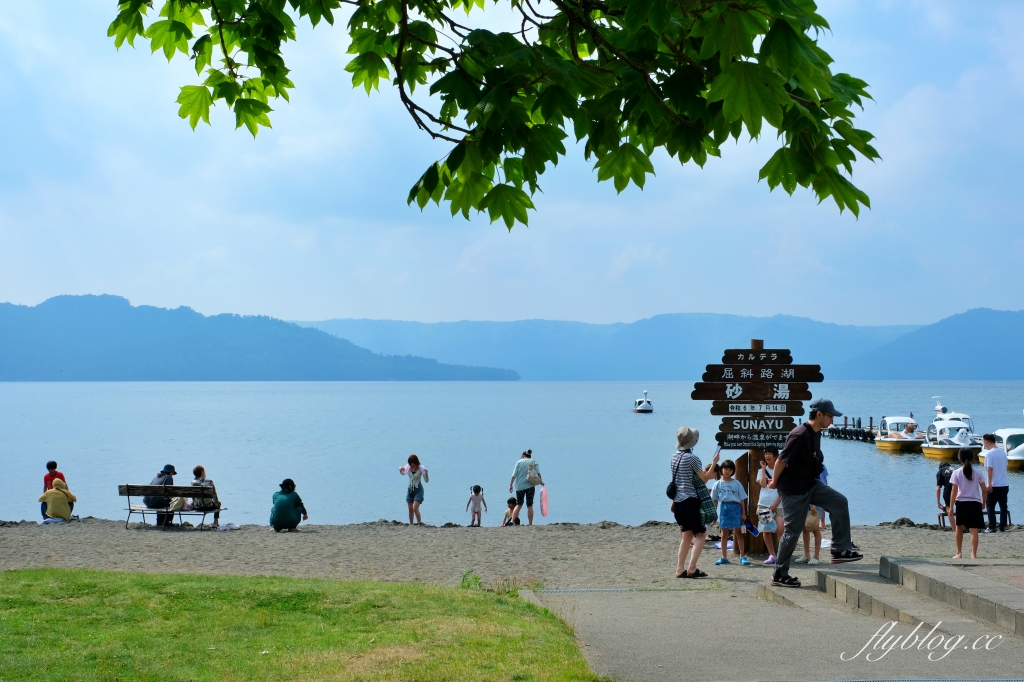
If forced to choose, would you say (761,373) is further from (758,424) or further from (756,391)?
(758,424)

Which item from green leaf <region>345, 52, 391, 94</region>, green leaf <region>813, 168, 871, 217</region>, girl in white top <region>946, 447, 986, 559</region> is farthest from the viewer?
girl in white top <region>946, 447, 986, 559</region>

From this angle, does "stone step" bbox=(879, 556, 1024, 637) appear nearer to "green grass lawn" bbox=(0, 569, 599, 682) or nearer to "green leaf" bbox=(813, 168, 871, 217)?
"green grass lawn" bbox=(0, 569, 599, 682)

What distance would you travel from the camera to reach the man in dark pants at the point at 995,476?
1504 centimetres

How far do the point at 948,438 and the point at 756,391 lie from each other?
57882mm

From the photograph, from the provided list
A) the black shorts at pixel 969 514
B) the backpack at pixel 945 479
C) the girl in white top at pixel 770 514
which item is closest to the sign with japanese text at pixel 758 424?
the girl in white top at pixel 770 514

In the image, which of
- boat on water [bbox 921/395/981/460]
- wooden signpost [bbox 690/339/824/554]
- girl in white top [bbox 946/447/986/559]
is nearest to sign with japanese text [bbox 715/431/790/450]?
wooden signpost [bbox 690/339/824/554]

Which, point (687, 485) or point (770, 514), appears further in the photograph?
point (770, 514)

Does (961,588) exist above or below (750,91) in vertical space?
below

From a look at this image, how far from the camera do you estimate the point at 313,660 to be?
20.1ft

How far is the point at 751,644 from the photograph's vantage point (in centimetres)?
677

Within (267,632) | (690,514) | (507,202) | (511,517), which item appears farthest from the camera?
(511,517)

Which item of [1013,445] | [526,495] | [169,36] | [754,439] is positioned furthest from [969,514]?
[1013,445]

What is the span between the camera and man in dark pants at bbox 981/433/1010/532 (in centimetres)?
1504

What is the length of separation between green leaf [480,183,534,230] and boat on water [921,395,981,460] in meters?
64.8
